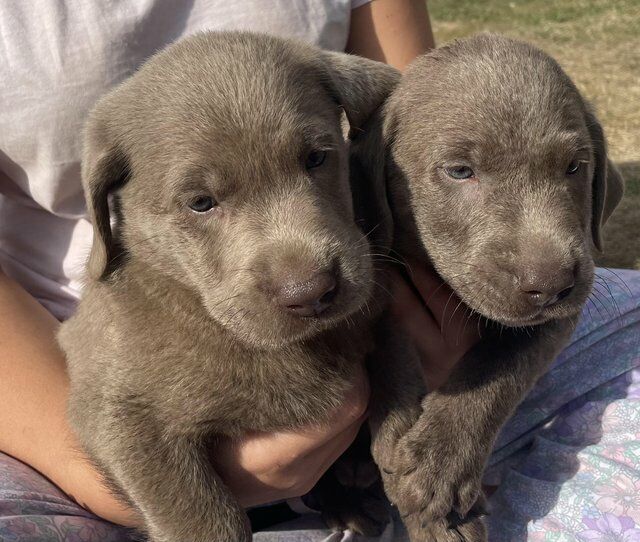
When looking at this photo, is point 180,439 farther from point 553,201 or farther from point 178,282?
point 553,201

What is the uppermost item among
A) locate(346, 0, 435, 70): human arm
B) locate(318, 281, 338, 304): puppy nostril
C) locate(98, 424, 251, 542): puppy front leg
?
locate(318, 281, 338, 304): puppy nostril

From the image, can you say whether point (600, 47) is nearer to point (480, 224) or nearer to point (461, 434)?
point (480, 224)

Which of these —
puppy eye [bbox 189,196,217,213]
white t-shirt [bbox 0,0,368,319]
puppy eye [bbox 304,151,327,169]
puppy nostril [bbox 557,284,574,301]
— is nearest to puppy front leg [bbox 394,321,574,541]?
puppy nostril [bbox 557,284,574,301]

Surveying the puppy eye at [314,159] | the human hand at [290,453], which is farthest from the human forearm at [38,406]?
the puppy eye at [314,159]

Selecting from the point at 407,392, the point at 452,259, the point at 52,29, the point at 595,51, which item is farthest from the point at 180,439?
the point at 595,51

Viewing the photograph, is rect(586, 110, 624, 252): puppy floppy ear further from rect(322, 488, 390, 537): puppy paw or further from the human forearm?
the human forearm

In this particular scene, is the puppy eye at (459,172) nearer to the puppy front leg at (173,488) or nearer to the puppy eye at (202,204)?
the puppy eye at (202,204)
